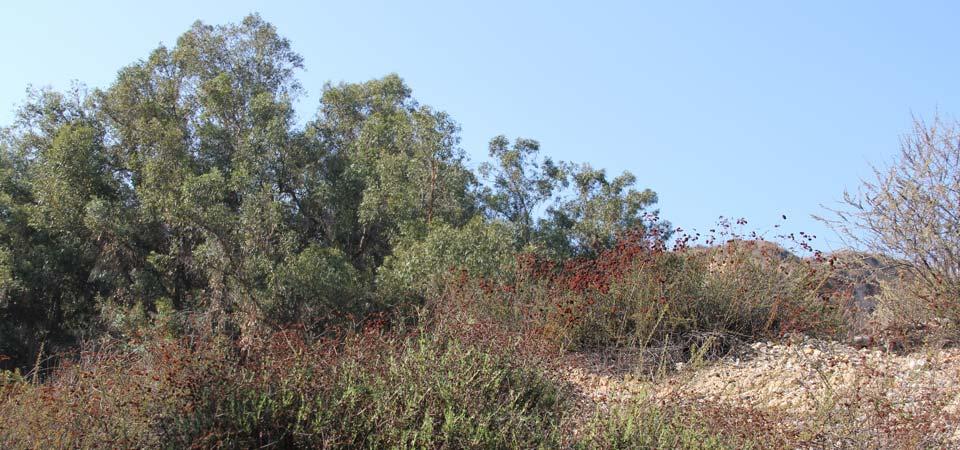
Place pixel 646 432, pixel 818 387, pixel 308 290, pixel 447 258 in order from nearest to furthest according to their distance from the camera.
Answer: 1. pixel 646 432
2. pixel 818 387
3. pixel 447 258
4. pixel 308 290

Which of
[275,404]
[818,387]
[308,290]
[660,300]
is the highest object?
[660,300]

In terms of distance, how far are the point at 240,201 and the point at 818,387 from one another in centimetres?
992

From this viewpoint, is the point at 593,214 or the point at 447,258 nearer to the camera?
the point at 447,258

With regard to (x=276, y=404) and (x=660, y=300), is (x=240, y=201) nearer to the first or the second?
(x=660, y=300)

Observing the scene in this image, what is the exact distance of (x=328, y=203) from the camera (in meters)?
14.8

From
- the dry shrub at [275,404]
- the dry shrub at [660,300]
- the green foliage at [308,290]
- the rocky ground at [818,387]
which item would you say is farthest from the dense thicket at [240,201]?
the dry shrub at [275,404]

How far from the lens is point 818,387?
23.1 ft

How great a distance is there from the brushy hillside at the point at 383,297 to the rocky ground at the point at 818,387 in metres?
0.04

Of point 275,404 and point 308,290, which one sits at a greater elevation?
point 308,290

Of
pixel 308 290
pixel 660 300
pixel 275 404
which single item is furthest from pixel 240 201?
pixel 275 404

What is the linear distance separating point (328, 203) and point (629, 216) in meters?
5.38

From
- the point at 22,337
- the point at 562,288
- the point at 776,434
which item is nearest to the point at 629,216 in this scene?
the point at 562,288

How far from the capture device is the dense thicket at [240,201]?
508 inches

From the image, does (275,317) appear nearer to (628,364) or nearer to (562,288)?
(562,288)
